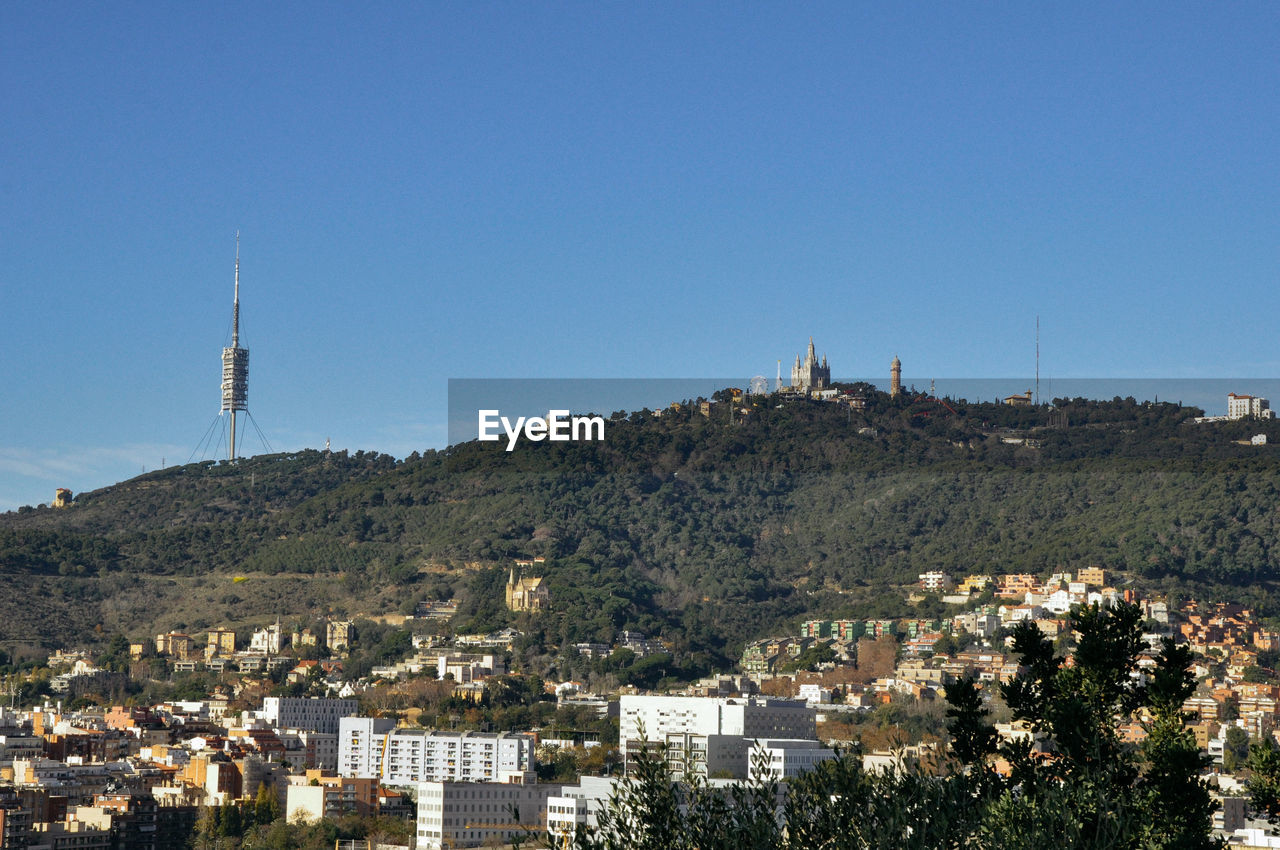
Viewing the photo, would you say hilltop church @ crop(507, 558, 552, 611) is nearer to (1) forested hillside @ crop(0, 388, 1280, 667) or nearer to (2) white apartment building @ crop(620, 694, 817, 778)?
(1) forested hillside @ crop(0, 388, 1280, 667)

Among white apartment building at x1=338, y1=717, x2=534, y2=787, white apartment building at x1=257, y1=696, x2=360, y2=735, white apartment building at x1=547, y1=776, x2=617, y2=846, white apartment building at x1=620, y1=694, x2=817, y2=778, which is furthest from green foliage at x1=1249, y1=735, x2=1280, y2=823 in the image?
white apartment building at x1=257, y1=696, x2=360, y2=735

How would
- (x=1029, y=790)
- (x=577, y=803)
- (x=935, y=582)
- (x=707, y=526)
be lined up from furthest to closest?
(x=707, y=526), (x=935, y=582), (x=577, y=803), (x=1029, y=790)

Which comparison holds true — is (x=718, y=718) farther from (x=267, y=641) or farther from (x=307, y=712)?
(x=267, y=641)

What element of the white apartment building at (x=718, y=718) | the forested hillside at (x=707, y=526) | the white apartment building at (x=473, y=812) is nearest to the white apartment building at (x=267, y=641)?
the forested hillside at (x=707, y=526)

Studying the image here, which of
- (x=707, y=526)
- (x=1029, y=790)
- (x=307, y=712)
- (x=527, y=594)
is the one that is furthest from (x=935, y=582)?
(x=1029, y=790)

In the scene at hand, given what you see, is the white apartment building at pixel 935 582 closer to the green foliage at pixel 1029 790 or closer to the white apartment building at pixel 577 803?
the white apartment building at pixel 577 803

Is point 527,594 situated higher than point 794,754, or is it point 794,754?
point 527,594
